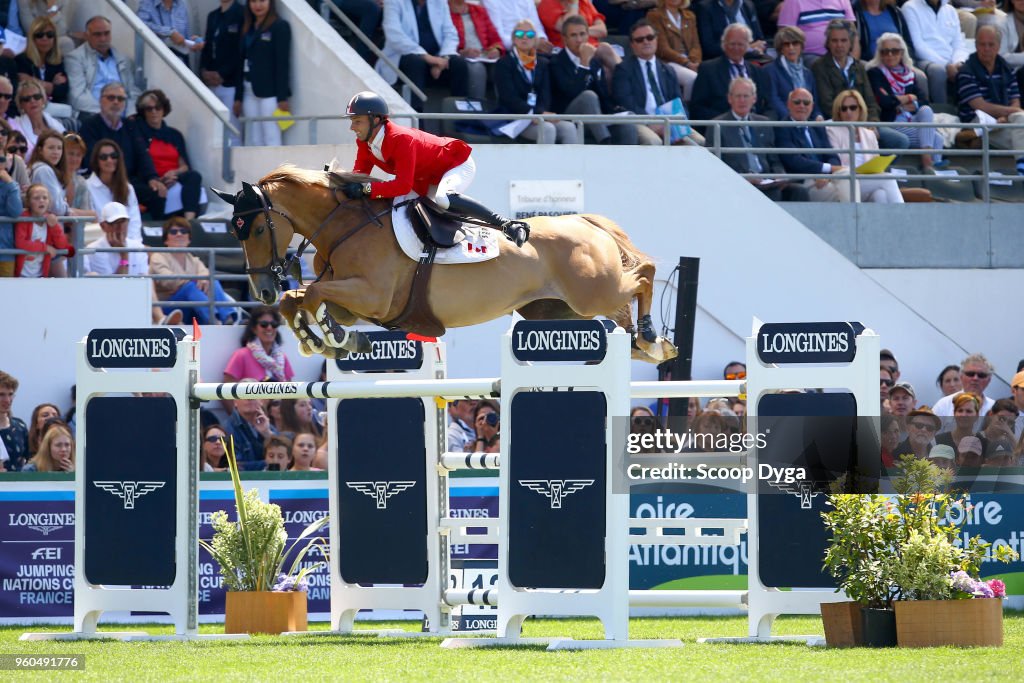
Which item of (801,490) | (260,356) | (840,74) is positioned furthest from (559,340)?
(840,74)

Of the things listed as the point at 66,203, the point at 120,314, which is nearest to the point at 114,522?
the point at 120,314

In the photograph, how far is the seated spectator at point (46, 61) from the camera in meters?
13.4

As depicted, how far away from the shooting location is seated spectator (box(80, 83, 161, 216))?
13055 mm

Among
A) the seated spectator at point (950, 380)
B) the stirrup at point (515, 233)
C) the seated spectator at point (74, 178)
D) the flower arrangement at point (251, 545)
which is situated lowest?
the flower arrangement at point (251, 545)

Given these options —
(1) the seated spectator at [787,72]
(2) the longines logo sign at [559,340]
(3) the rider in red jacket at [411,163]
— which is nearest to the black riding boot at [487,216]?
(3) the rider in red jacket at [411,163]

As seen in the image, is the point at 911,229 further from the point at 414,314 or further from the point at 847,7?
the point at 414,314

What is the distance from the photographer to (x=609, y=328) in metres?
7.41

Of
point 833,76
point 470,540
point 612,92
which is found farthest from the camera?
point 833,76

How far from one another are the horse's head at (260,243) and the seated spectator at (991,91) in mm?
9783

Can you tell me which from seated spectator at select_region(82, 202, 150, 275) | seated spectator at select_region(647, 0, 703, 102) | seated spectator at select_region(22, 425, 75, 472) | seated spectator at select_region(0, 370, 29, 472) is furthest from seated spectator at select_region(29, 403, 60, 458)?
seated spectator at select_region(647, 0, 703, 102)

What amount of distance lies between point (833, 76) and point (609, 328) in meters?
8.49

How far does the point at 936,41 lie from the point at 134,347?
10.9m

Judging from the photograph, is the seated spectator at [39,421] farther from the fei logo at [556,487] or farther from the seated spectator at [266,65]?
the fei logo at [556,487]

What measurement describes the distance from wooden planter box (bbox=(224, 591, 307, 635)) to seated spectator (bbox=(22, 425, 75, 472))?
2.24 metres
